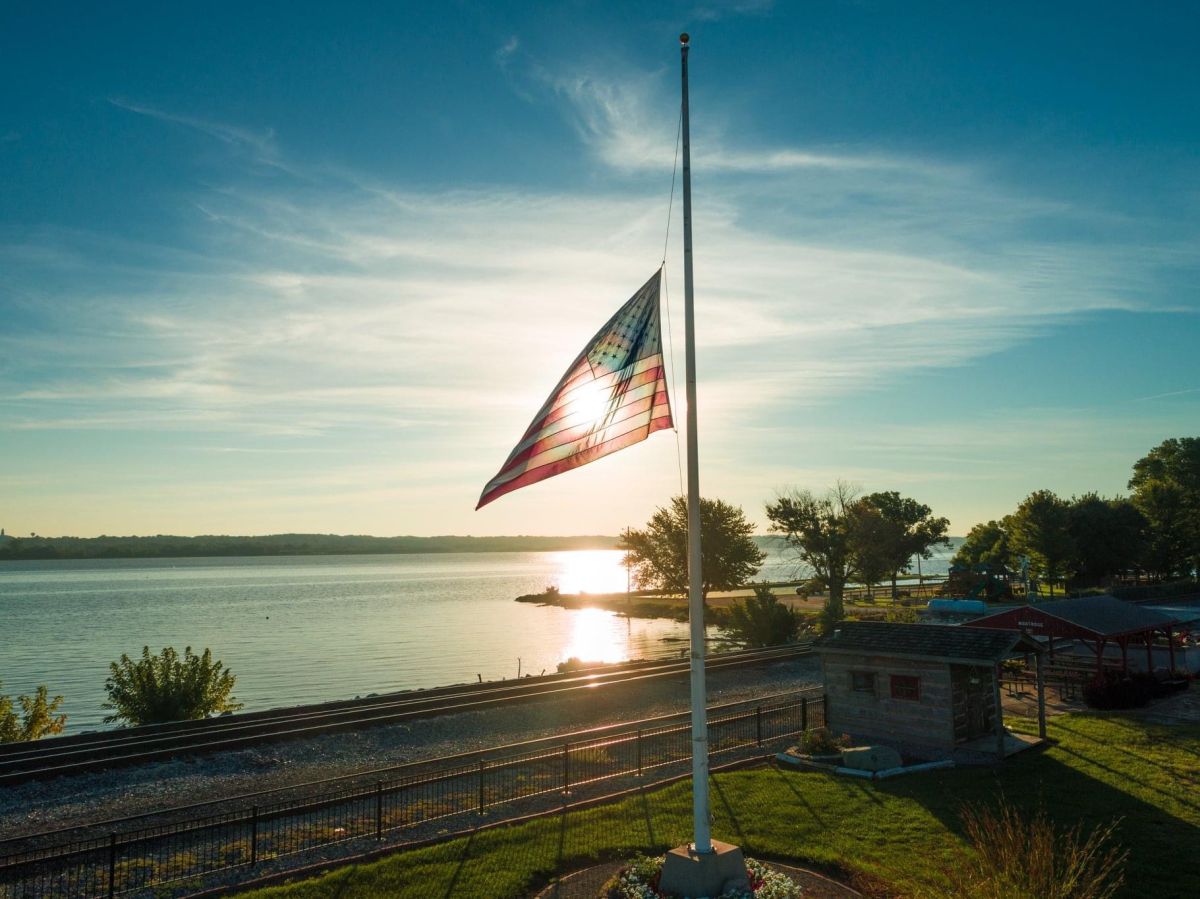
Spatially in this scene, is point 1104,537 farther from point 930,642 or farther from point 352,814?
point 352,814

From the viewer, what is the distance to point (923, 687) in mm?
23047

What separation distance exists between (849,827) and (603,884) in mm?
5540

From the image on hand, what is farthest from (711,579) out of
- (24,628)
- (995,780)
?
(24,628)

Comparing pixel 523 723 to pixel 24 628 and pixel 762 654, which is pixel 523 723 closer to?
pixel 762 654

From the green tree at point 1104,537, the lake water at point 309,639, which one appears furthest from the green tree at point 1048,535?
the lake water at point 309,639

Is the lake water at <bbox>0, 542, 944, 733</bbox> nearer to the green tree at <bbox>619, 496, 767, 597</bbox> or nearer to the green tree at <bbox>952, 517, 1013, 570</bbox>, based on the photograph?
the green tree at <bbox>619, 496, 767, 597</bbox>

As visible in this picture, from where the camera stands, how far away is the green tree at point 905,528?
9275 centimetres

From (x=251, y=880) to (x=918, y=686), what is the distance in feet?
56.8

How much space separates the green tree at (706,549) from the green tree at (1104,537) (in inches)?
1241

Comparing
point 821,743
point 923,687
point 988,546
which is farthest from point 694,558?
point 988,546

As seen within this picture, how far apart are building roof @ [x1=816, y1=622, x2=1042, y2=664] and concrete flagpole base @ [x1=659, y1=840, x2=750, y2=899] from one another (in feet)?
41.1

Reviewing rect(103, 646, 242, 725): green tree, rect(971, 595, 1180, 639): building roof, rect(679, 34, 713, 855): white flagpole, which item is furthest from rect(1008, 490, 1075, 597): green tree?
rect(679, 34, 713, 855): white flagpole

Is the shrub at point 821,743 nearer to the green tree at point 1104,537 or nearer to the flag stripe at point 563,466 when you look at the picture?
the flag stripe at point 563,466

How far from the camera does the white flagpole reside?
37.6ft
